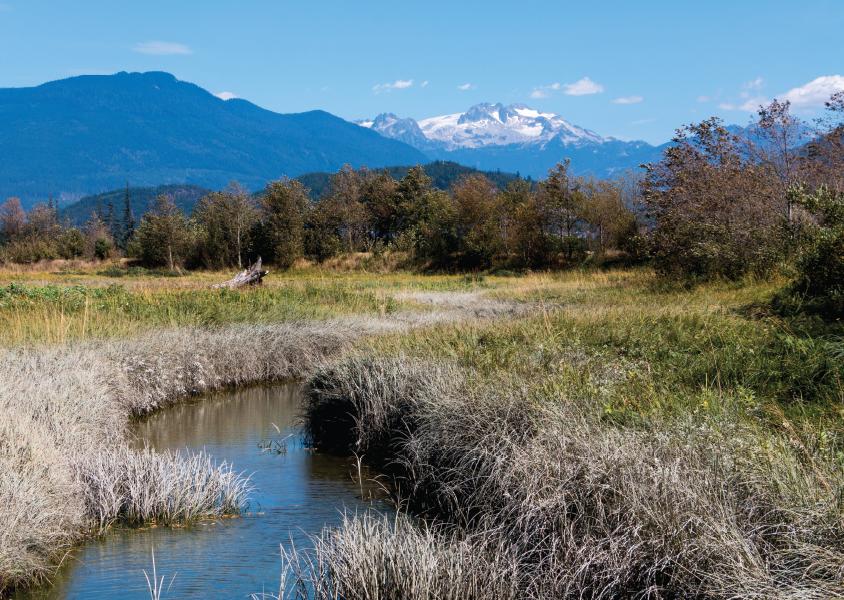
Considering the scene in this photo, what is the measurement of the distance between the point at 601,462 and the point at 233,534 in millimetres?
3497

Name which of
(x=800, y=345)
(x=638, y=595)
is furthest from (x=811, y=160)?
(x=638, y=595)

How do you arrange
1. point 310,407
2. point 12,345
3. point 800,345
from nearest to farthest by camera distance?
1. point 800,345
2. point 310,407
3. point 12,345

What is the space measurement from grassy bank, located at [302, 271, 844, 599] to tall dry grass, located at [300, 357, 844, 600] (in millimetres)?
17

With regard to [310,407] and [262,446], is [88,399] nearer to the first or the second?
[262,446]

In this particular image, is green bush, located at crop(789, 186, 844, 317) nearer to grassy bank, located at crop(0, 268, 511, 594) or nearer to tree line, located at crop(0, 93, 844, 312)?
tree line, located at crop(0, 93, 844, 312)

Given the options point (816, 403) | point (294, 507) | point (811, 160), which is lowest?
point (294, 507)

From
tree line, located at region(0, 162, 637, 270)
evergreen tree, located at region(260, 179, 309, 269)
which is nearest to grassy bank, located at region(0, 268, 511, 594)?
tree line, located at region(0, 162, 637, 270)

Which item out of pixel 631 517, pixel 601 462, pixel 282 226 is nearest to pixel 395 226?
pixel 282 226

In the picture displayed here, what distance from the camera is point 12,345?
11828 millimetres

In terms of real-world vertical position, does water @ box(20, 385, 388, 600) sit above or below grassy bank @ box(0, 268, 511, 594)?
below

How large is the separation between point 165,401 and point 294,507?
6.26 meters

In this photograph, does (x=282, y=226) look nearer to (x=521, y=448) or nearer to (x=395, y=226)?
(x=395, y=226)

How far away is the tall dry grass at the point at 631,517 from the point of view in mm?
4172

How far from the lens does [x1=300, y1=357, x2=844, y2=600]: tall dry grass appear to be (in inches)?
164
